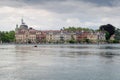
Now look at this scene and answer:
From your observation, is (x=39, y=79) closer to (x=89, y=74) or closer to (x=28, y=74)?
(x=28, y=74)

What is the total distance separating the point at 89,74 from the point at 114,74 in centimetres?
270

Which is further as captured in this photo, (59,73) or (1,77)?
(59,73)

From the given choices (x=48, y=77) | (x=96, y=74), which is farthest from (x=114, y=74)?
(x=48, y=77)

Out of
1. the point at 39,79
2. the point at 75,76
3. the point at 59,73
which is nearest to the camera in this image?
the point at 39,79

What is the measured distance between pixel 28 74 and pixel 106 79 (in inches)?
334

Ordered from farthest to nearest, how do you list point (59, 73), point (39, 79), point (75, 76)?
point (59, 73), point (75, 76), point (39, 79)

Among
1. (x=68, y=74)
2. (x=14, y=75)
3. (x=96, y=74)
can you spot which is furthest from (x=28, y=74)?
(x=96, y=74)

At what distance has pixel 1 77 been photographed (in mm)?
34969

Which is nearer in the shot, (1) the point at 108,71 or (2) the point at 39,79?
(2) the point at 39,79

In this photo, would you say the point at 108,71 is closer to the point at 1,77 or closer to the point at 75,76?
the point at 75,76

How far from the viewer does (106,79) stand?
33.8m

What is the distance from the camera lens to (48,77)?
1387 inches

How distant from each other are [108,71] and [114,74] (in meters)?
2.76

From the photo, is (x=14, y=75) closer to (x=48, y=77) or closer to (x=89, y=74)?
(x=48, y=77)
